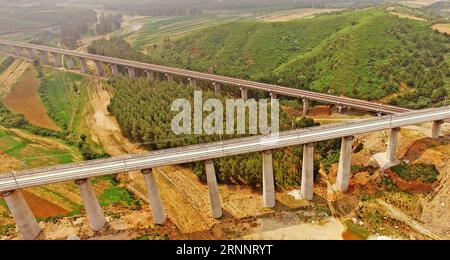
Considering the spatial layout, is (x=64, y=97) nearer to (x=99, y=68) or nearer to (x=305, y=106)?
(x=99, y=68)

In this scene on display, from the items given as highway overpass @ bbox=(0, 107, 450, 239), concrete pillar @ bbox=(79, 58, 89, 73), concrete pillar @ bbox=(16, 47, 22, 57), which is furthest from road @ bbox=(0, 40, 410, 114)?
Answer: concrete pillar @ bbox=(16, 47, 22, 57)

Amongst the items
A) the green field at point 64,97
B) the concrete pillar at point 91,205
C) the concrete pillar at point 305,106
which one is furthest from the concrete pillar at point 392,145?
the green field at point 64,97

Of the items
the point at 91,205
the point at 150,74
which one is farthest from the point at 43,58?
the point at 91,205

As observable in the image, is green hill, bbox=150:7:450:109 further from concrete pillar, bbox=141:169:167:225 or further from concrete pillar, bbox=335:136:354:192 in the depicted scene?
concrete pillar, bbox=141:169:167:225

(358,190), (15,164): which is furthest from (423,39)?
(15,164)

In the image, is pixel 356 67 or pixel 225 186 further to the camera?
pixel 356 67

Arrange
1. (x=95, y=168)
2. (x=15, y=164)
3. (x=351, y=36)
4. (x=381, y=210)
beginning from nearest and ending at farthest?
(x=95, y=168), (x=381, y=210), (x=15, y=164), (x=351, y=36)

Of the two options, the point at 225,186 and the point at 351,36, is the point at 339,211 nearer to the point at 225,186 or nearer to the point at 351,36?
the point at 225,186

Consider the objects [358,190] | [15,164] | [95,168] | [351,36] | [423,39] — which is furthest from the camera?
[351,36]
